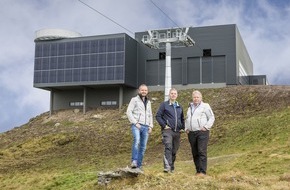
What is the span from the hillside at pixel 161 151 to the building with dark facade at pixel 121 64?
3.46 m

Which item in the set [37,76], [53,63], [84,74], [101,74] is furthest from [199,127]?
[37,76]

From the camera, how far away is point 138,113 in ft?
37.9

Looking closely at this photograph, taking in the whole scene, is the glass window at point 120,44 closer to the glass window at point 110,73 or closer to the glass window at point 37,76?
the glass window at point 110,73

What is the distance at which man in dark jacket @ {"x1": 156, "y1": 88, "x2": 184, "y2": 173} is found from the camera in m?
11.4

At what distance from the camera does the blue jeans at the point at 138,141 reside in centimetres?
1144

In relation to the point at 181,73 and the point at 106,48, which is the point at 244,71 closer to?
the point at 181,73

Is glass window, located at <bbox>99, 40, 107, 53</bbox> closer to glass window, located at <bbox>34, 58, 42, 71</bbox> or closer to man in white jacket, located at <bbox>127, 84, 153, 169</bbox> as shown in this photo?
glass window, located at <bbox>34, 58, 42, 71</bbox>

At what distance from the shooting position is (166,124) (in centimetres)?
1142

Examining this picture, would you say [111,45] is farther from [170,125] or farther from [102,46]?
[170,125]

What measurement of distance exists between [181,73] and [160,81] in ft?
10.1

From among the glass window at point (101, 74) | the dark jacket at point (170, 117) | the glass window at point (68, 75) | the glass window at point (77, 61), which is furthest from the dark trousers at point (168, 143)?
the glass window at point (68, 75)

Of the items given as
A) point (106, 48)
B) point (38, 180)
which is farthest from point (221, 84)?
point (38, 180)

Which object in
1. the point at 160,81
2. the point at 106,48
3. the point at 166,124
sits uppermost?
the point at 106,48

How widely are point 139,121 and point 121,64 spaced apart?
49213 mm
